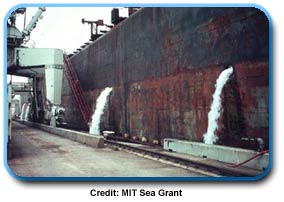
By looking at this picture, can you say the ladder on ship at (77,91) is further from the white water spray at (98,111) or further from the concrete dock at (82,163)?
the concrete dock at (82,163)

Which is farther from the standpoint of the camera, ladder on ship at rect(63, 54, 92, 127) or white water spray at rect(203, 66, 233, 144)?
ladder on ship at rect(63, 54, 92, 127)

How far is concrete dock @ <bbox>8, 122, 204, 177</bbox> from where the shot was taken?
24.1 ft

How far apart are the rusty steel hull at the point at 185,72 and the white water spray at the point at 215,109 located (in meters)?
0.17

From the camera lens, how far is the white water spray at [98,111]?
16328mm

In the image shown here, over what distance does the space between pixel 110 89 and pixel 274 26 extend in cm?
1026

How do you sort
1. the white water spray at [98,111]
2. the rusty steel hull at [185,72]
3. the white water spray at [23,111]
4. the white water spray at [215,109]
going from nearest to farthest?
the rusty steel hull at [185,72] < the white water spray at [215,109] < the white water spray at [98,111] < the white water spray at [23,111]

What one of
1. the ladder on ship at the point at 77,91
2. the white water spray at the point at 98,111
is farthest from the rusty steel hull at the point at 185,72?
the ladder on ship at the point at 77,91

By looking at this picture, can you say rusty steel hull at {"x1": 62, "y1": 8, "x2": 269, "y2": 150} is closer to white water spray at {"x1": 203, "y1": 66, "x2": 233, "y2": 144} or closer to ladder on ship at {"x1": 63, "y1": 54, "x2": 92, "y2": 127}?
white water spray at {"x1": 203, "y1": 66, "x2": 233, "y2": 144}

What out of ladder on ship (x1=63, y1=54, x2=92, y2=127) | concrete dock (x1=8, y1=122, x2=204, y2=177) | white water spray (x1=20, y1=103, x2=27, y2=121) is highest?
ladder on ship (x1=63, y1=54, x2=92, y2=127)

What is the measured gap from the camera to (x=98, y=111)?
1689 centimetres

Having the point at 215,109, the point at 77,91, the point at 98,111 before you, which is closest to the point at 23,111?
the point at 77,91

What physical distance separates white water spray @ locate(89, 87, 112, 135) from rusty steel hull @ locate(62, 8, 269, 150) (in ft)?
1.08

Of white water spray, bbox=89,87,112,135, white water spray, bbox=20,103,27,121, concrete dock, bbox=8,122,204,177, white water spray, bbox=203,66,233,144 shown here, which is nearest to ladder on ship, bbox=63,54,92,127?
white water spray, bbox=89,87,112,135

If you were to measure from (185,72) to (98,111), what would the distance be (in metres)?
7.36
